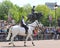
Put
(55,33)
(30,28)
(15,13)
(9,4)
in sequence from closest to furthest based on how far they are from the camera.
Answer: (30,28) < (55,33) < (15,13) < (9,4)

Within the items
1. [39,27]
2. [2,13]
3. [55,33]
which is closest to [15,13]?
[2,13]

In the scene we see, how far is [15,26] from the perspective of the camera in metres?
22.2

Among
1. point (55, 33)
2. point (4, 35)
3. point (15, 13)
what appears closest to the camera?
point (4, 35)

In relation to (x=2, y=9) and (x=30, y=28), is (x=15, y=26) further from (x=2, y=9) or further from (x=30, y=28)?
(x=2, y=9)

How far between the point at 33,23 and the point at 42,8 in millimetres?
87037

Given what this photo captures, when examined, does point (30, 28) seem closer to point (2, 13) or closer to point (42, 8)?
point (2, 13)

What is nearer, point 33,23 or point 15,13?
point 33,23

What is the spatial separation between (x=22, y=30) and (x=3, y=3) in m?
77.6

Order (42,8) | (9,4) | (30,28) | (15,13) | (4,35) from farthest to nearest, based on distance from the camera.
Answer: (42,8), (9,4), (15,13), (4,35), (30,28)

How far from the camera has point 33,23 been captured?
21.8m

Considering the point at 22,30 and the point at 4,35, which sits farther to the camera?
the point at 4,35

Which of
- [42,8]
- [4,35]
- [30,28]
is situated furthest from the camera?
[42,8]

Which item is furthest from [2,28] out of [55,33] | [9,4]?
[9,4]

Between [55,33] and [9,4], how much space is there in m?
66.1
